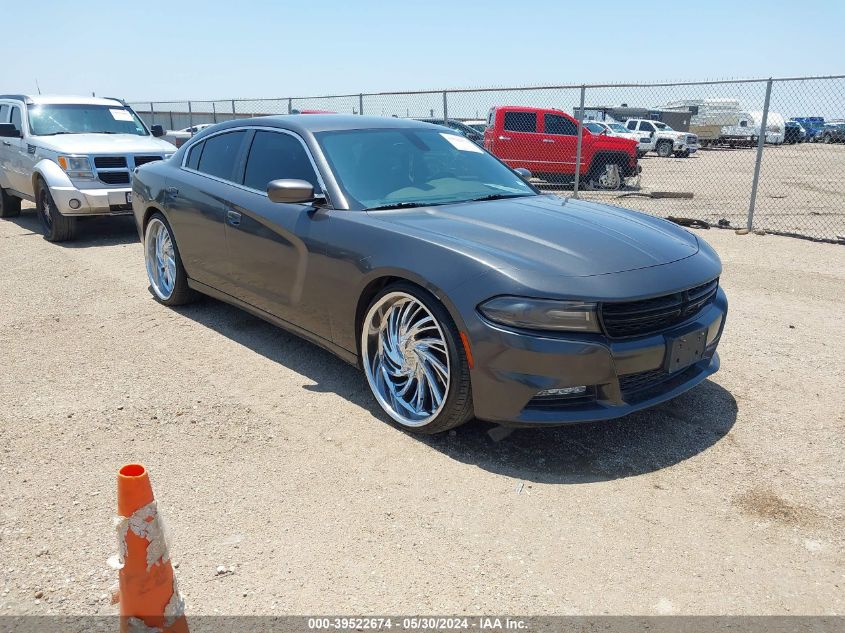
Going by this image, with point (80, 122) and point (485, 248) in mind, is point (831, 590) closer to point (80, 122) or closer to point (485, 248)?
point (485, 248)

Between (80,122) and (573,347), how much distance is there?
9.22 m

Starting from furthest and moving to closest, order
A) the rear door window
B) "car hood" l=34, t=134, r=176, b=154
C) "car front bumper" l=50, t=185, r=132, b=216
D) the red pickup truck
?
the red pickup truck, the rear door window, "car hood" l=34, t=134, r=176, b=154, "car front bumper" l=50, t=185, r=132, b=216

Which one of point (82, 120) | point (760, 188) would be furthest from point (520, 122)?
point (82, 120)

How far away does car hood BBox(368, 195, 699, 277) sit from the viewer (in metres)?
3.23

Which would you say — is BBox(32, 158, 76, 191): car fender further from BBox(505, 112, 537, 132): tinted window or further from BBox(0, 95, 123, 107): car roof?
BBox(505, 112, 537, 132): tinted window

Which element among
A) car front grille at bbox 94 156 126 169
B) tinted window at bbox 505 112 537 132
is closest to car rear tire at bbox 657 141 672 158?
tinted window at bbox 505 112 537 132

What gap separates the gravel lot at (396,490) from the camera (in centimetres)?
243

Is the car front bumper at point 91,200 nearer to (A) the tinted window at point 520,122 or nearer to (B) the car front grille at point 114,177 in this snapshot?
(B) the car front grille at point 114,177

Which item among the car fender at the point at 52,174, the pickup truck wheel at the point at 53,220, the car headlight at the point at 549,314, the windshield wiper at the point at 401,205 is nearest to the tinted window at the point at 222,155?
the windshield wiper at the point at 401,205

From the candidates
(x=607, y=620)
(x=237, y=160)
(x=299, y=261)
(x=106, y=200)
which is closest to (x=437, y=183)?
(x=299, y=261)

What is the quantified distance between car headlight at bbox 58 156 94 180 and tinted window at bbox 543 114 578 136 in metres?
10.0

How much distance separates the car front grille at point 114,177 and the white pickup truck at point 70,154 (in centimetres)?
1

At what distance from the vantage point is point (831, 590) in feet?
7.90

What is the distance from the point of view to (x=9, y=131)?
952 centimetres
